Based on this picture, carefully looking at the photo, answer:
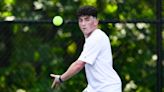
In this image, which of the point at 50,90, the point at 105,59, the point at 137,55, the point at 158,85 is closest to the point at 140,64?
the point at 137,55

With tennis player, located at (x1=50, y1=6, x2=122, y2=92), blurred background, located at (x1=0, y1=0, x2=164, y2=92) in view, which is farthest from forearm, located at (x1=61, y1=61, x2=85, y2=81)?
blurred background, located at (x1=0, y1=0, x2=164, y2=92)

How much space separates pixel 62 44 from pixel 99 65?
2343 mm

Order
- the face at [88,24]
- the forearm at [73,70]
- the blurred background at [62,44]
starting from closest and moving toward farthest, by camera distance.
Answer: the forearm at [73,70] < the face at [88,24] < the blurred background at [62,44]

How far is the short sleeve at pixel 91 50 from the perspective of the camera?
5.68 meters

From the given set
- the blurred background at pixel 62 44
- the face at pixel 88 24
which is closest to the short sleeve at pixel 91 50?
the face at pixel 88 24

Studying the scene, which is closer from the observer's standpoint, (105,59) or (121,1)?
(105,59)

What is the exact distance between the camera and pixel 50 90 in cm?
777

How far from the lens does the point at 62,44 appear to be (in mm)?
8062

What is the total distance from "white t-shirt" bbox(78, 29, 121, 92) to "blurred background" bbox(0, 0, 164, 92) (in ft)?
6.82

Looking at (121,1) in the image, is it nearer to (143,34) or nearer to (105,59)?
(143,34)

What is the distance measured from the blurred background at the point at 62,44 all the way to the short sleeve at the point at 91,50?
214 cm

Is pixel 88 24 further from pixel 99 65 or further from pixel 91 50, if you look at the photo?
pixel 99 65

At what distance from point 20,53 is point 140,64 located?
1.42 m

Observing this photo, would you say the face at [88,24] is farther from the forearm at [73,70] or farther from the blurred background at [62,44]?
the blurred background at [62,44]
